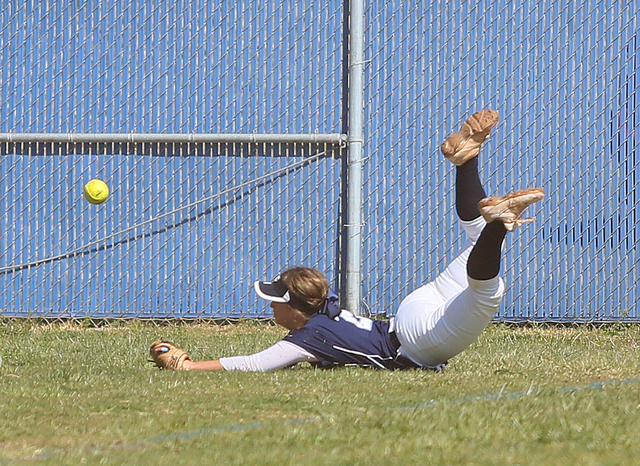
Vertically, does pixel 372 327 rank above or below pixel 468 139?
below

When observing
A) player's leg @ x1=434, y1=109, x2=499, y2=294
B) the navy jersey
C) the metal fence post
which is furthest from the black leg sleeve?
the metal fence post

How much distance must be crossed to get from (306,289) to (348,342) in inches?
13.5

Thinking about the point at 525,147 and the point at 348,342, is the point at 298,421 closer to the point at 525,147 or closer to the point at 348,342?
the point at 348,342

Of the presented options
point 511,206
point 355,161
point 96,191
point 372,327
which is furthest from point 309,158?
point 511,206

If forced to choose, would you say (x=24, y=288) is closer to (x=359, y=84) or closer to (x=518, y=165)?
(x=359, y=84)

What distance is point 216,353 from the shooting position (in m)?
6.00

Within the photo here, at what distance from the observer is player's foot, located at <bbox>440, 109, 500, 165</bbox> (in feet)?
16.8

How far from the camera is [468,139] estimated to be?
5.11m

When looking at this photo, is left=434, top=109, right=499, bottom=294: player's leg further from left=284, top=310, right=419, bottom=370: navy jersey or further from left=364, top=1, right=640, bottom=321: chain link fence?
left=364, top=1, right=640, bottom=321: chain link fence

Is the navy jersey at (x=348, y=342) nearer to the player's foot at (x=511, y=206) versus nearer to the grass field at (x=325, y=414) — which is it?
the grass field at (x=325, y=414)

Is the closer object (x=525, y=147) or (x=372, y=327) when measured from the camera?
(x=372, y=327)

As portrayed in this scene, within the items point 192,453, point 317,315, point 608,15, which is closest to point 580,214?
point 608,15

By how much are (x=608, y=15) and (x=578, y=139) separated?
1.05 meters

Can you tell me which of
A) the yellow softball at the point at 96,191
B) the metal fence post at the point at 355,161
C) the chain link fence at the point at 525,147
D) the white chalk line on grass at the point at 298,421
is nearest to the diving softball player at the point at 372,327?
the white chalk line on grass at the point at 298,421
